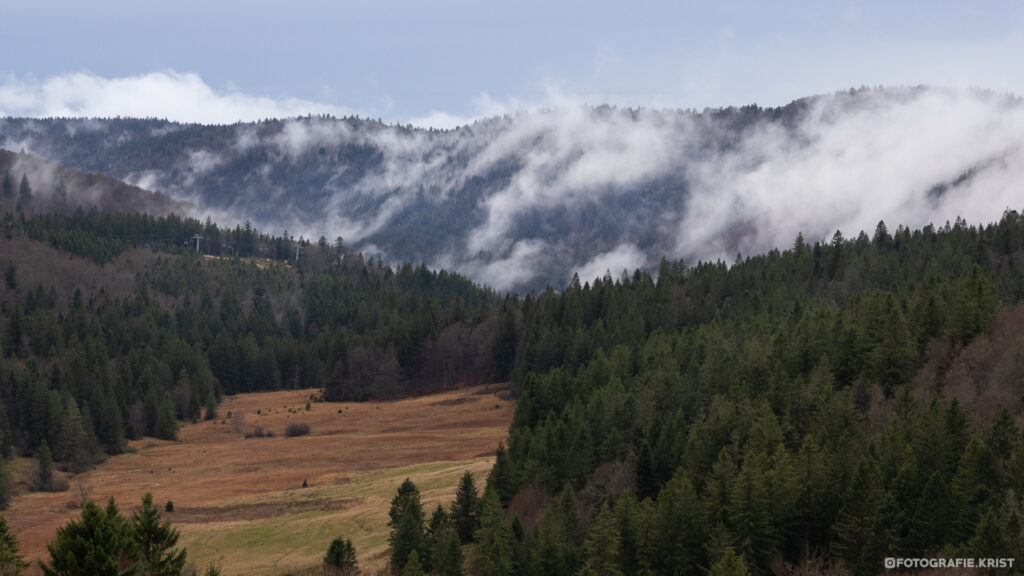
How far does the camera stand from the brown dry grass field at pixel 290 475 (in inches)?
2435

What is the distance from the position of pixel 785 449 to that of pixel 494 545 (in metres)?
20.8

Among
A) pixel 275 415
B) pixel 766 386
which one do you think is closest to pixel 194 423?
pixel 275 415

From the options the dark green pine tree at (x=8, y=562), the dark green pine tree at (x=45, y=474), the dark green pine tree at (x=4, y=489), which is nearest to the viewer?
the dark green pine tree at (x=8, y=562)

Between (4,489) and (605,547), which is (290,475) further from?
(605,547)

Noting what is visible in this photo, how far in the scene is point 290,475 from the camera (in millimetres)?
90562

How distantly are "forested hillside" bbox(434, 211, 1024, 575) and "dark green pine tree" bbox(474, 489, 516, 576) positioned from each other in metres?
0.13

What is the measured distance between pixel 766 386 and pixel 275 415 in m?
88.4

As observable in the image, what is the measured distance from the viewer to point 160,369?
5463 inches

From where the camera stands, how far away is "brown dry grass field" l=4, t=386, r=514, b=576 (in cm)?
6184

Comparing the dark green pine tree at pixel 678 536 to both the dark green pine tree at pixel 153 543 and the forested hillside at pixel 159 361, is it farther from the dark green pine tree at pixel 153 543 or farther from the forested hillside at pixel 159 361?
the forested hillside at pixel 159 361

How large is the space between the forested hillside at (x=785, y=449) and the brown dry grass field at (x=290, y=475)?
38.5 ft

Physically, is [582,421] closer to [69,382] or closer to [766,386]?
[766,386]

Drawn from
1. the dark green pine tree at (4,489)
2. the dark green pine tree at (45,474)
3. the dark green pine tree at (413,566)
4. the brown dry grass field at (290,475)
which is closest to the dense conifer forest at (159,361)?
the brown dry grass field at (290,475)

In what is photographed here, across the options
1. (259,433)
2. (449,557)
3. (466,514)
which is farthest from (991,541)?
(259,433)
